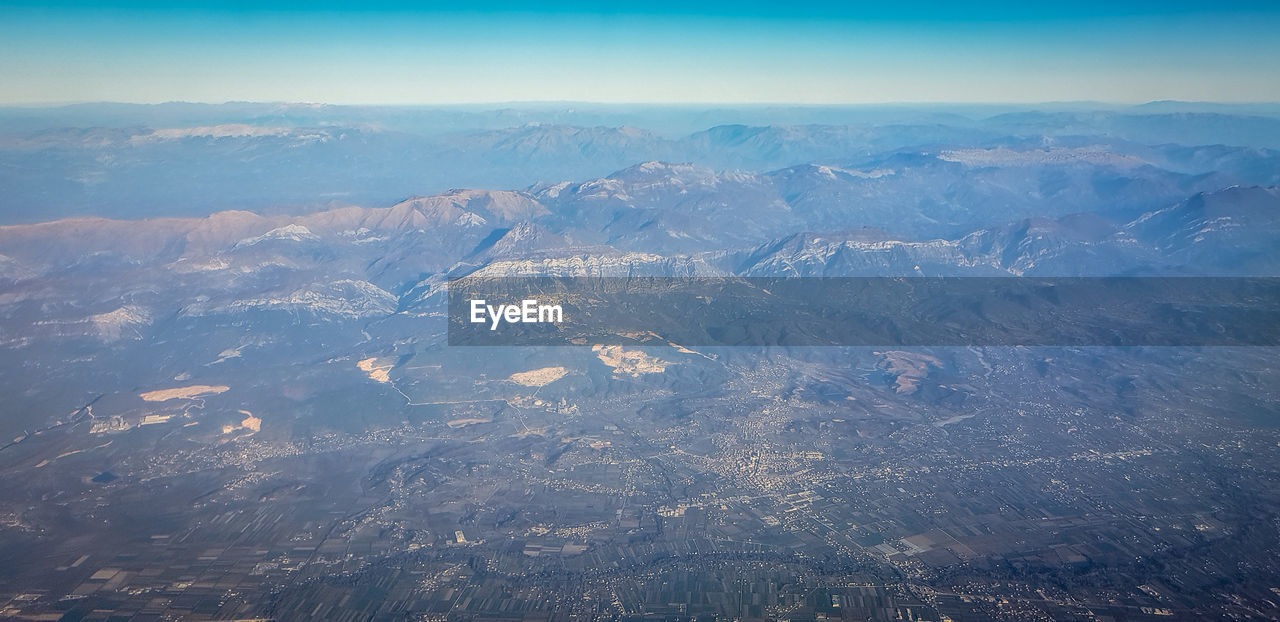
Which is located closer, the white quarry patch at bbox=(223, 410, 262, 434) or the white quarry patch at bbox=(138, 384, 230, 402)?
the white quarry patch at bbox=(223, 410, 262, 434)

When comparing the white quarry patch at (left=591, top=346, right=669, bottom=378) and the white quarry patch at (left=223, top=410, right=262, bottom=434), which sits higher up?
the white quarry patch at (left=591, top=346, right=669, bottom=378)

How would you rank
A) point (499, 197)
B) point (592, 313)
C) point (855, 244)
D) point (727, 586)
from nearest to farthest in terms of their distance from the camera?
point (727, 586)
point (592, 313)
point (855, 244)
point (499, 197)

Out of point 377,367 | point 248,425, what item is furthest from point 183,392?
point 377,367

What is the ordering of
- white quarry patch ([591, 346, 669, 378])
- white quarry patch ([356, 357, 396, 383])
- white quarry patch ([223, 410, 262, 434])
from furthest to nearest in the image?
white quarry patch ([591, 346, 669, 378]), white quarry patch ([356, 357, 396, 383]), white quarry patch ([223, 410, 262, 434])

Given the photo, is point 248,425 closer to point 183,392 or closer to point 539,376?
point 183,392

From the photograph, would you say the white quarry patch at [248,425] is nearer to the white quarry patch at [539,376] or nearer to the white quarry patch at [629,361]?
the white quarry patch at [539,376]

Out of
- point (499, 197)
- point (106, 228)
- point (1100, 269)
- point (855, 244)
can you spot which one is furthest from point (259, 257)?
point (1100, 269)

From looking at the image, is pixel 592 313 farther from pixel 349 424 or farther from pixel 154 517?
pixel 154 517

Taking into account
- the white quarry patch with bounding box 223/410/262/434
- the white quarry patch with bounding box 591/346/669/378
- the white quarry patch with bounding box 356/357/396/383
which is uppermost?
the white quarry patch with bounding box 591/346/669/378

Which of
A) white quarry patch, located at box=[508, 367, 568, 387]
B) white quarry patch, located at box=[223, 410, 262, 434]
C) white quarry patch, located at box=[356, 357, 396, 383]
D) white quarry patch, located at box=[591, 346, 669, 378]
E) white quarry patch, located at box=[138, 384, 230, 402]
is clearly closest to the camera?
white quarry patch, located at box=[223, 410, 262, 434]

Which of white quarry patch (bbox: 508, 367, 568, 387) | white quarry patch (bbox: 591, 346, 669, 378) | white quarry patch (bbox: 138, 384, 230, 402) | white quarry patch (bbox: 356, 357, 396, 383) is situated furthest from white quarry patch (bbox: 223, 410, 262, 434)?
white quarry patch (bbox: 591, 346, 669, 378)

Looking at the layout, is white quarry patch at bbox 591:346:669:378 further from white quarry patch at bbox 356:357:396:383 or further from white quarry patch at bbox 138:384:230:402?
white quarry patch at bbox 138:384:230:402
